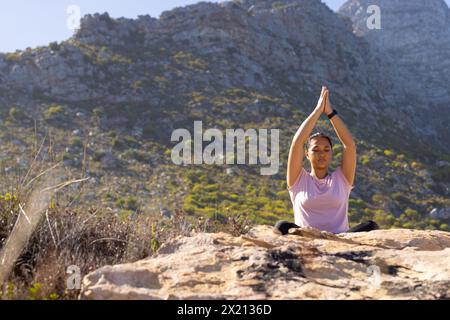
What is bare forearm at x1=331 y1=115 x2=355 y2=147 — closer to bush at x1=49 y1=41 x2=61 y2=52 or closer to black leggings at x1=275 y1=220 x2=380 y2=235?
black leggings at x1=275 y1=220 x2=380 y2=235

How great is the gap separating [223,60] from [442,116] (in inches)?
1164

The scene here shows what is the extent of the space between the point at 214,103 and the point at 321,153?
26195mm

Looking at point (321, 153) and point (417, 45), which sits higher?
point (417, 45)

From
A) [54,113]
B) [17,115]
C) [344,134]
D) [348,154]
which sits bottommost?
[348,154]

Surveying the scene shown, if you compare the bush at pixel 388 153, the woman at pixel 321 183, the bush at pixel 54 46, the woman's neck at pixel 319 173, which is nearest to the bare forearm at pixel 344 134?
the woman at pixel 321 183

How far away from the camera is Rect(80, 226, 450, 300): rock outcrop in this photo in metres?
2.38

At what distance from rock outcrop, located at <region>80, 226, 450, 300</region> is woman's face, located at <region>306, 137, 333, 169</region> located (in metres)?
1.32

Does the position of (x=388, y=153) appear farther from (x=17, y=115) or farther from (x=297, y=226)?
(x=297, y=226)

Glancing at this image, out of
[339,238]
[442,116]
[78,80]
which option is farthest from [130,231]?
[442,116]

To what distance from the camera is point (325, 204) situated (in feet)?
14.3

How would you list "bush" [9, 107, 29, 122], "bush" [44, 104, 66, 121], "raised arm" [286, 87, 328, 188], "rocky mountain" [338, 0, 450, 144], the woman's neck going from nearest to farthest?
"raised arm" [286, 87, 328, 188]
the woman's neck
"bush" [9, 107, 29, 122]
"bush" [44, 104, 66, 121]
"rocky mountain" [338, 0, 450, 144]

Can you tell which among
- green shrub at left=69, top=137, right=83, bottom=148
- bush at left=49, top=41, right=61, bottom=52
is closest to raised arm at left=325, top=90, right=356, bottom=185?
green shrub at left=69, top=137, right=83, bottom=148

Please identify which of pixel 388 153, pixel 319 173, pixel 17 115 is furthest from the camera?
pixel 388 153

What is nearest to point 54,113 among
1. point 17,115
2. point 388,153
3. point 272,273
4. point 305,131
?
point 17,115
